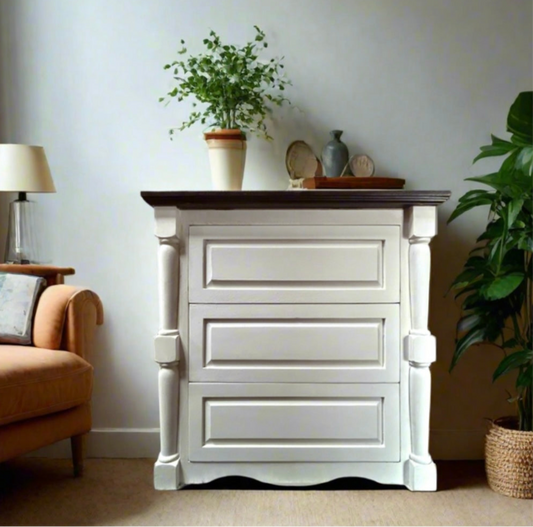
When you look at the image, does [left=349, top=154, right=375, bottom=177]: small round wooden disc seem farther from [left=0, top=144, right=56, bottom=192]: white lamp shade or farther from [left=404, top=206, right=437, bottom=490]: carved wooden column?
[left=0, top=144, right=56, bottom=192]: white lamp shade

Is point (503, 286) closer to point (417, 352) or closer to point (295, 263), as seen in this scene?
point (417, 352)

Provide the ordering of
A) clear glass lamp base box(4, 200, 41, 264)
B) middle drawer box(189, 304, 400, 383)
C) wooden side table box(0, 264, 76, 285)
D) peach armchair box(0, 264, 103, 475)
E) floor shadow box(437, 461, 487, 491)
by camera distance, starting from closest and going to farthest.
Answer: peach armchair box(0, 264, 103, 475) < middle drawer box(189, 304, 400, 383) < floor shadow box(437, 461, 487, 491) < wooden side table box(0, 264, 76, 285) < clear glass lamp base box(4, 200, 41, 264)

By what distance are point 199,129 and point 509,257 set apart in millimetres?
1192

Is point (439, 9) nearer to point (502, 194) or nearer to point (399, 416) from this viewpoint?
point (502, 194)

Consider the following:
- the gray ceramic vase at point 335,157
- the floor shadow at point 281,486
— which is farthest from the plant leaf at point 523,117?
the floor shadow at point 281,486

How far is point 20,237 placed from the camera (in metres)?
2.32

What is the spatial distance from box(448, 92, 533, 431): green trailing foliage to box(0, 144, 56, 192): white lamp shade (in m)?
1.41

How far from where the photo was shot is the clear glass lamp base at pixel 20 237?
231 cm

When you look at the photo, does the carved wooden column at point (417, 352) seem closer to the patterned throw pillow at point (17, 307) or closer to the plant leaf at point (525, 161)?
the plant leaf at point (525, 161)

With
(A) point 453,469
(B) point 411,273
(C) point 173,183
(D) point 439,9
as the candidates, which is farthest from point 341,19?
(A) point 453,469

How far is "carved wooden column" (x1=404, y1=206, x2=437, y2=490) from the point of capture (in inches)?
76.8

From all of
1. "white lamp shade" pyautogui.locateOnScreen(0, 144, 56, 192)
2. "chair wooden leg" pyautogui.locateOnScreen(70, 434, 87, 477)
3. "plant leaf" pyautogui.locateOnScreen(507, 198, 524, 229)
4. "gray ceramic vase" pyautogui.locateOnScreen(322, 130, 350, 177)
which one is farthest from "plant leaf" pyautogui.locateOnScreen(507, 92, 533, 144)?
"chair wooden leg" pyautogui.locateOnScreen(70, 434, 87, 477)

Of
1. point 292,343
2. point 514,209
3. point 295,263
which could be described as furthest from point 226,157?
point 514,209

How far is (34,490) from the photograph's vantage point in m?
2.01
